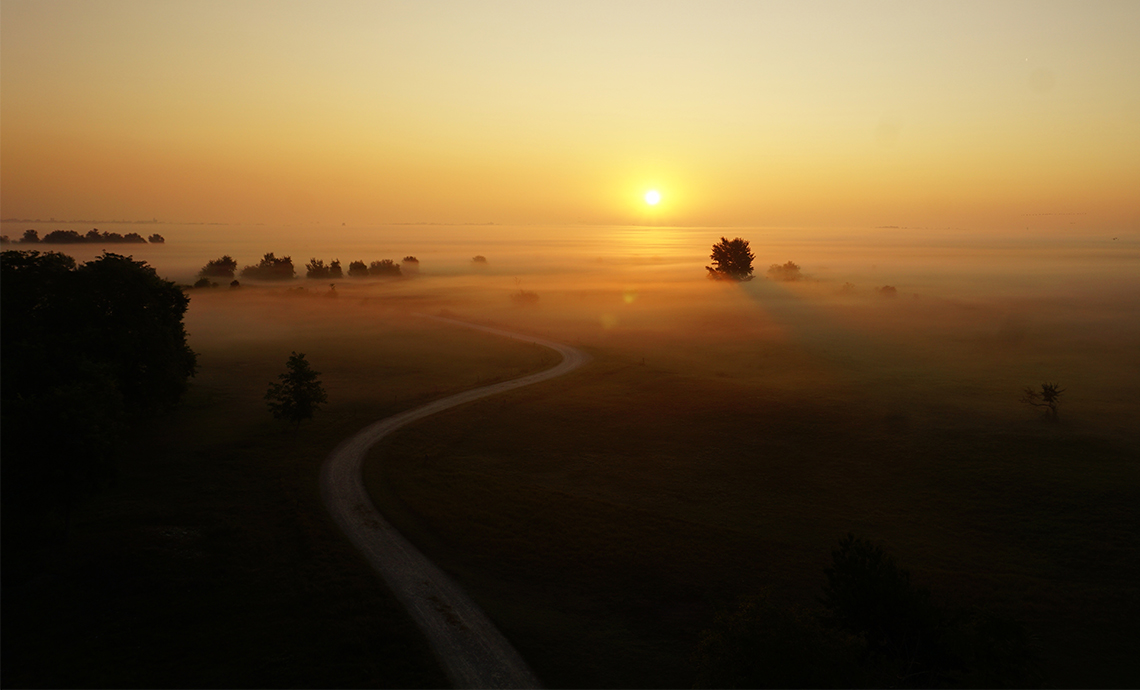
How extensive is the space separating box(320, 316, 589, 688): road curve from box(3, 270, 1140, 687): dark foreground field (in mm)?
959

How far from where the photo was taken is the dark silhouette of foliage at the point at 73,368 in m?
30.6

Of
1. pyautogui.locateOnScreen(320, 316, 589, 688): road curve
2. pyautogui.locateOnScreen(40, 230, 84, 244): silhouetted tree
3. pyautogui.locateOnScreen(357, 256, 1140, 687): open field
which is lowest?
pyautogui.locateOnScreen(320, 316, 589, 688): road curve

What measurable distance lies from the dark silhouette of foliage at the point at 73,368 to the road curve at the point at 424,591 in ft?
46.7

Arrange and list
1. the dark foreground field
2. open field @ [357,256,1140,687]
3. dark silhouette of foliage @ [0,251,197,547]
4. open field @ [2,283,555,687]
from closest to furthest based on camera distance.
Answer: open field @ [2,283,555,687]
the dark foreground field
open field @ [357,256,1140,687]
dark silhouette of foliage @ [0,251,197,547]

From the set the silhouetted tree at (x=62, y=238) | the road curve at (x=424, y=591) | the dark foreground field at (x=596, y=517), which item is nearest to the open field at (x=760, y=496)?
the dark foreground field at (x=596, y=517)

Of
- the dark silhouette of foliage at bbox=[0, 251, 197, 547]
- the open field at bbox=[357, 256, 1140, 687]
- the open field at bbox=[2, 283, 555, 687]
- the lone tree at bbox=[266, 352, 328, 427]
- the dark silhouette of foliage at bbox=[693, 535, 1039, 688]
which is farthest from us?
the lone tree at bbox=[266, 352, 328, 427]

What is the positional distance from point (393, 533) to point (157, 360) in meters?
31.7

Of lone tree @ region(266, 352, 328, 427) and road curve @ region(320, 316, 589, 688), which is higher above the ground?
lone tree @ region(266, 352, 328, 427)

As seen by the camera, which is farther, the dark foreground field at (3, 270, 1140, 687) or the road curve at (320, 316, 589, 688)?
the dark foreground field at (3, 270, 1140, 687)

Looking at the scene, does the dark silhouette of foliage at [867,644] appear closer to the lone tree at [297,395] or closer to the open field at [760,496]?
the open field at [760,496]

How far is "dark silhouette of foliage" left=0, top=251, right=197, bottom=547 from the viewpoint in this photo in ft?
100

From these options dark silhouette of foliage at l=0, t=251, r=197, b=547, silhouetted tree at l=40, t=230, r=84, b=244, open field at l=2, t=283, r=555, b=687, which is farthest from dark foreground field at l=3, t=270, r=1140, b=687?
silhouetted tree at l=40, t=230, r=84, b=244

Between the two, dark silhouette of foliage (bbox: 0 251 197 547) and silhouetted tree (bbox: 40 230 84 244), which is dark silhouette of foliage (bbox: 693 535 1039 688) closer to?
dark silhouette of foliage (bbox: 0 251 197 547)

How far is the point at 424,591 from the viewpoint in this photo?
30703mm
